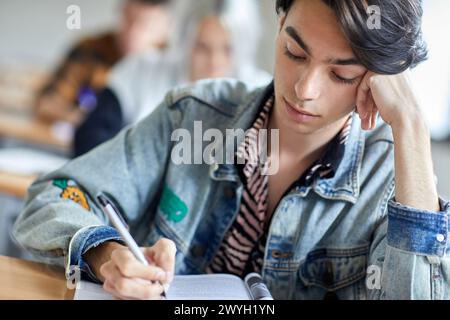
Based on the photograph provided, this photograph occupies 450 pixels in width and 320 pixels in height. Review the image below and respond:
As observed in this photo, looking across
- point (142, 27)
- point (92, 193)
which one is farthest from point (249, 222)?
point (142, 27)

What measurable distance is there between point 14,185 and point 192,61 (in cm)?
102

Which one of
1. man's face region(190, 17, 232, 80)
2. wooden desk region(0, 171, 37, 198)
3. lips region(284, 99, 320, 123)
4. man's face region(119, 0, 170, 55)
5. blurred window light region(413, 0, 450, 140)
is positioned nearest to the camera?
lips region(284, 99, 320, 123)

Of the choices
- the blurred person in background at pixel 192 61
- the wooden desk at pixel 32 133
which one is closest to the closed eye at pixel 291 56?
the blurred person in background at pixel 192 61

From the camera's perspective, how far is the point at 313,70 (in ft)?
3.05

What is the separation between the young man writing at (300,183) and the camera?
35.0 inches

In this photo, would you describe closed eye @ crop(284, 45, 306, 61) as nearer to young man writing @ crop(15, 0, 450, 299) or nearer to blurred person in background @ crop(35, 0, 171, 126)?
young man writing @ crop(15, 0, 450, 299)

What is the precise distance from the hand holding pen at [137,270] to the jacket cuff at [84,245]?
0.18 feet

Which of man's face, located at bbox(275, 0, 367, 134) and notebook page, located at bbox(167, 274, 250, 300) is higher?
man's face, located at bbox(275, 0, 367, 134)

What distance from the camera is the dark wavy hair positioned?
0.88 meters

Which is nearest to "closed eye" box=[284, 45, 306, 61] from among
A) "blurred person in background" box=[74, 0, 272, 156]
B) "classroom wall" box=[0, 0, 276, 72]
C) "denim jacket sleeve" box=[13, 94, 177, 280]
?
"denim jacket sleeve" box=[13, 94, 177, 280]

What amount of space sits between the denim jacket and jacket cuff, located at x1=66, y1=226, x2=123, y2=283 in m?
0.01

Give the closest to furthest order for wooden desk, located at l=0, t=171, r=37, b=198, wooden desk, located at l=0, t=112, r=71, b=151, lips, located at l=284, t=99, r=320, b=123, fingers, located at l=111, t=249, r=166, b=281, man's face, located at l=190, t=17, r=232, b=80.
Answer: fingers, located at l=111, t=249, r=166, b=281 < lips, located at l=284, t=99, r=320, b=123 < wooden desk, located at l=0, t=171, r=37, b=198 < man's face, located at l=190, t=17, r=232, b=80 < wooden desk, located at l=0, t=112, r=71, b=151
